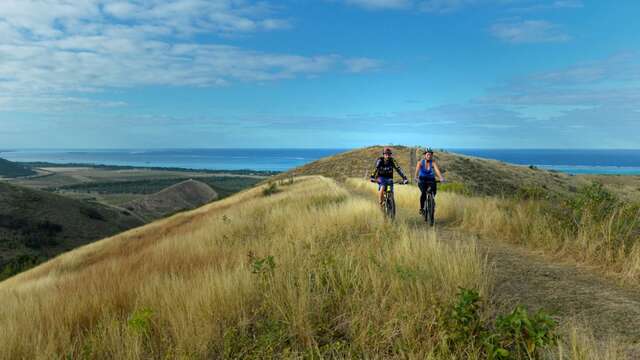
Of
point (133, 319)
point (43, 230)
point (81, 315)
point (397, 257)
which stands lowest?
point (43, 230)

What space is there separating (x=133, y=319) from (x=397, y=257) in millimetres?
3793

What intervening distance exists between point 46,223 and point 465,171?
208ft

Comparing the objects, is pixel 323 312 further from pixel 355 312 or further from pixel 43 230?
pixel 43 230

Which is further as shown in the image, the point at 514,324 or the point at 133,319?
Answer: the point at 133,319

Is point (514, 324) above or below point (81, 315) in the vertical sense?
above

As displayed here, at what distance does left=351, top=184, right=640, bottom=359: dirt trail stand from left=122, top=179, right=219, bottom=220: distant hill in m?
97.3

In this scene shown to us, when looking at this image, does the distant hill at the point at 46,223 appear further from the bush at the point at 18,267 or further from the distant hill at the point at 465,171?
the distant hill at the point at 465,171

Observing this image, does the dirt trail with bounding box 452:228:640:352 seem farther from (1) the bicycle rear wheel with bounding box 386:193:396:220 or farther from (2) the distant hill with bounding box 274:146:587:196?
(2) the distant hill with bounding box 274:146:587:196

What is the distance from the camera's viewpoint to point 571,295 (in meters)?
5.81

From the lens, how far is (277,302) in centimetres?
505

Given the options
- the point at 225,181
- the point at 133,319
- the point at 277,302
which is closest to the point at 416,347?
the point at 277,302

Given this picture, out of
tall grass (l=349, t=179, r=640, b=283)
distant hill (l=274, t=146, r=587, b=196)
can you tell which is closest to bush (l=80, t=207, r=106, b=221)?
distant hill (l=274, t=146, r=587, b=196)

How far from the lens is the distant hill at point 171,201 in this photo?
10194 cm

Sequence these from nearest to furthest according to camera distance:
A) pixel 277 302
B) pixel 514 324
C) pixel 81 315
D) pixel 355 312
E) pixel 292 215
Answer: pixel 514 324, pixel 355 312, pixel 277 302, pixel 81 315, pixel 292 215
